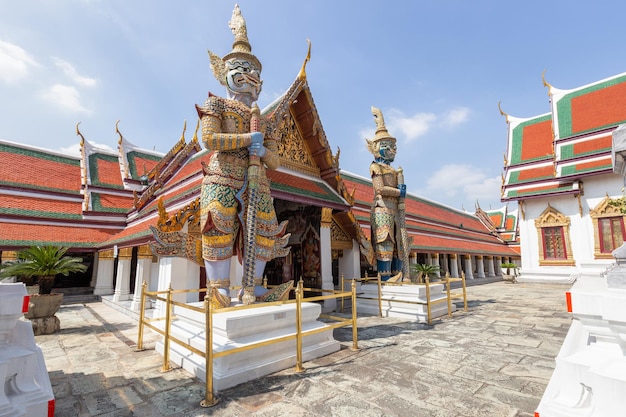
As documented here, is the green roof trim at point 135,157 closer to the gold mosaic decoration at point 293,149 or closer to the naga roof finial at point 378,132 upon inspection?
the gold mosaic decoration at point 293,149

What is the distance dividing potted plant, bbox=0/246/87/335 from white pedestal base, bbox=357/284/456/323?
7.01m

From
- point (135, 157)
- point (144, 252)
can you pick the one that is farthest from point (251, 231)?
point (135, 157)

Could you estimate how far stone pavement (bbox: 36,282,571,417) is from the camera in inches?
107

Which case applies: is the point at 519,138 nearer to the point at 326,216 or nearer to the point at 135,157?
the point at 326,216

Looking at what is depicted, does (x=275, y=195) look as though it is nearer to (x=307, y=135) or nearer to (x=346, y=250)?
(x=307, y=135)

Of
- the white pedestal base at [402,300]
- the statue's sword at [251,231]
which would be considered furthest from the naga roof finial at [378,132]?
the statue's sword at [251,231]

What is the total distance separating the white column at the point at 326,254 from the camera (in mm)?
7672

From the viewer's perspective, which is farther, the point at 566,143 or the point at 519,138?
the point at 519,138

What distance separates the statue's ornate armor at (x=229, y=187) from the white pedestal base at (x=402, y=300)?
12.3ft

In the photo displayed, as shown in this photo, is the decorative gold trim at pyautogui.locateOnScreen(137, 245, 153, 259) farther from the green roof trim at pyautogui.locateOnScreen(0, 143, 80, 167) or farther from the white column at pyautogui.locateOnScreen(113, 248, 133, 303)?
the green roof trim at pyautogui.locateOnScreen(0, 143, 80, 167)

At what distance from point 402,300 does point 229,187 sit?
15.8ft

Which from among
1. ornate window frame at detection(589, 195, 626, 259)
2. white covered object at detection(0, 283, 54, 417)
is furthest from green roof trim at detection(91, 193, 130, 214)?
ornate window frame at detection(589, 195, 626, 259)

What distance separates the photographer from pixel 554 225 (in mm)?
17234

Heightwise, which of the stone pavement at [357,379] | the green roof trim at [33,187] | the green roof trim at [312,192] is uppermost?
the green roof trim at [33,187]
